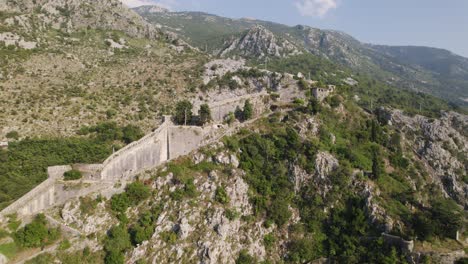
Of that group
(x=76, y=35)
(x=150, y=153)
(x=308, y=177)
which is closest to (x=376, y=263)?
(x=308, y=177)

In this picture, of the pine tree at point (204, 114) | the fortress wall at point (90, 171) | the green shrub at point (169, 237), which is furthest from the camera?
the pine tree at point (204, 114)

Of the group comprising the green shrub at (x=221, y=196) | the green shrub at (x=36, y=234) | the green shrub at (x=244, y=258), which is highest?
the green shrub at (x=221, y=196)

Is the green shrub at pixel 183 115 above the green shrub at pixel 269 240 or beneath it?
above

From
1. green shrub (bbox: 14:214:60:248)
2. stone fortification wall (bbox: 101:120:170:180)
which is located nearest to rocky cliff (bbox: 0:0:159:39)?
stone fortification wall (bbox: 101:120:170:180)

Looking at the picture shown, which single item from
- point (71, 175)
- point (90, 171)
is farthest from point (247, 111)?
point (71, 175)

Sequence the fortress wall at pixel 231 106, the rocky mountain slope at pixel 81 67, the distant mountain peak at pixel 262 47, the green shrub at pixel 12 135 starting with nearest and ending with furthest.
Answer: the fortress wall at pixel 231 106 → the green shrub at pixel 12 135 → the rocky mountain slope at pixel 81 67 → the distant mountain peak at pixel 262 47

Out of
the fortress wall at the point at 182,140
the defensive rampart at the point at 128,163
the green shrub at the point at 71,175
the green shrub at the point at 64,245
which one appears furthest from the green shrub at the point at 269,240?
the green shrub at the point at 71,175

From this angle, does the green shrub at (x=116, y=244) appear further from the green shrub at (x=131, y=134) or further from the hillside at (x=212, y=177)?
the green shrub at (x=131, y=134)

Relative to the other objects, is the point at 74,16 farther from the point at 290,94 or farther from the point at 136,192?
the point at 136,192

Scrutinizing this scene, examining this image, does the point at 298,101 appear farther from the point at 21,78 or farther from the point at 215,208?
the point at 21,78

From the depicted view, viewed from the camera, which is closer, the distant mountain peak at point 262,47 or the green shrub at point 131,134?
the green shrub at point 131,134
